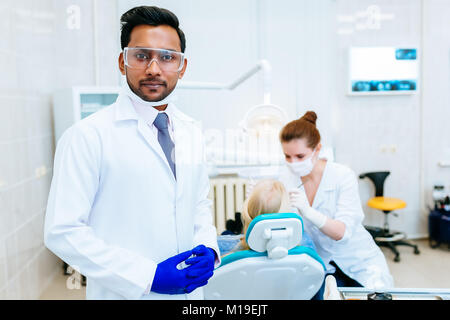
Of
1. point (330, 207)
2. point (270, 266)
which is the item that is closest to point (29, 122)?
point (270, 266)

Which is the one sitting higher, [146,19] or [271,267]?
[146,19]

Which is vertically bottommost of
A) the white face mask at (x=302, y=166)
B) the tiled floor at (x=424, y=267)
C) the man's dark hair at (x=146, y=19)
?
the tiled floor at (x=424, y=267)

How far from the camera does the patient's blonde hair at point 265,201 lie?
1.11 meters

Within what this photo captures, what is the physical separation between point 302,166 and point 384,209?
33 centimetres

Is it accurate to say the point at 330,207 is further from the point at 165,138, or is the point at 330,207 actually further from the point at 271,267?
the point at 165,138

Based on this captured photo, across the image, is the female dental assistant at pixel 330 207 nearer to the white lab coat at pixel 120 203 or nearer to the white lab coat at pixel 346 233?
the white lab coat at pixel 346 233

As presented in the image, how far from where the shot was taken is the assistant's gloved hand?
3.98ft

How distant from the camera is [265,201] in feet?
3.68

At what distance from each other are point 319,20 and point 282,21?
0.13 metres

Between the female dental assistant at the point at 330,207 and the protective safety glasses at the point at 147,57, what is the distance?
24.9 inches

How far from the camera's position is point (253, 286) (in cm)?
103

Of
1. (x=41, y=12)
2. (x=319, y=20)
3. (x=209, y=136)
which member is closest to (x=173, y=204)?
(x=209, y=136)

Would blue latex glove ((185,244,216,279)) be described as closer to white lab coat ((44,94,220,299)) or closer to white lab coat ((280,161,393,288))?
white lab coat ((44,94,220,299))

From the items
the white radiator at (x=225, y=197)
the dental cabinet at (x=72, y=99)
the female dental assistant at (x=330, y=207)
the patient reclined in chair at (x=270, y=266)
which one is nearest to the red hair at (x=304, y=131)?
the female dental assistant at (x=330, y=207)
